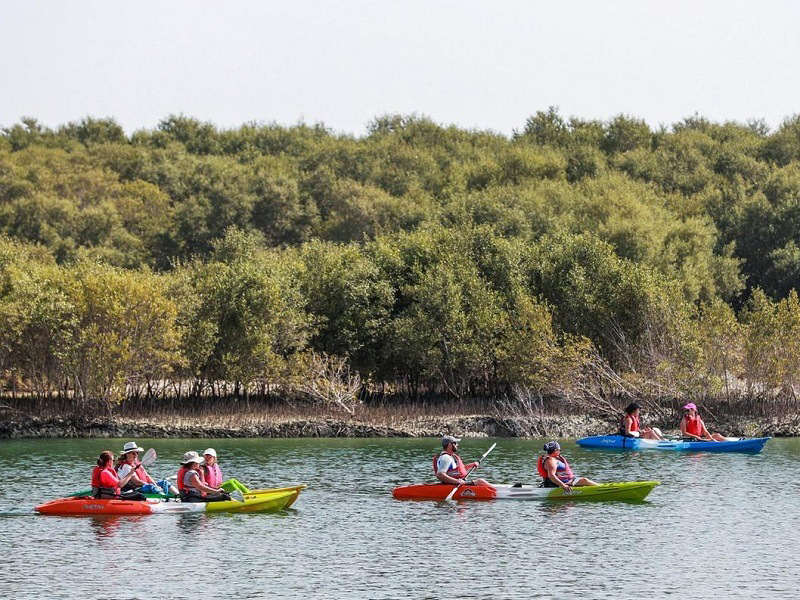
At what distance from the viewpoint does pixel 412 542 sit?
1197 inches

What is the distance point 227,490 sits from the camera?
34.5 m

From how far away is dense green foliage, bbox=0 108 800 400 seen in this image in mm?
57469

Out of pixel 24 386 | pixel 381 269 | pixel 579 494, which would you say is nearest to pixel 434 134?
pixel 381 269

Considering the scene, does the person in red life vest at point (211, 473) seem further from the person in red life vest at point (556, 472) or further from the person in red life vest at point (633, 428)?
the person in red life vest at point (633, 428)

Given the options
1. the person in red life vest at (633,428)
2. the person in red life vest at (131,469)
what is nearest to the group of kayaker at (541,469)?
the person in red life vest at (131,469)

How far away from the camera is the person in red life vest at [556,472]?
3588 centimetres

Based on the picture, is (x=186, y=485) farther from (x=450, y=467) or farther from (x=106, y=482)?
(x=450, y=467)

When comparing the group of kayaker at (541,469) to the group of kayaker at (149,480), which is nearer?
the group of kayaker at (149,480)

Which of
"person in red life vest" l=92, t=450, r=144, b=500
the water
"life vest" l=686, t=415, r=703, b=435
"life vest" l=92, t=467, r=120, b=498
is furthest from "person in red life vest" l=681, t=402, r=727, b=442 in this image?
"life vest" l=92, t=467, r=120, b=498

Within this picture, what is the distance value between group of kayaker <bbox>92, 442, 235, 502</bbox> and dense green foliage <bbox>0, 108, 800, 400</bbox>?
857 inches

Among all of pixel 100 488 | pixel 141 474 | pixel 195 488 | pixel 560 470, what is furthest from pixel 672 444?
pixel 100 488

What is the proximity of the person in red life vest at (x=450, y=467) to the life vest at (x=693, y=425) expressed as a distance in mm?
15005

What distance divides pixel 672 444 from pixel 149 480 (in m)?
21.8

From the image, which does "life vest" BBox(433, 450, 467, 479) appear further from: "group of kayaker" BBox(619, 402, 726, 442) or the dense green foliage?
the dense green foliage
